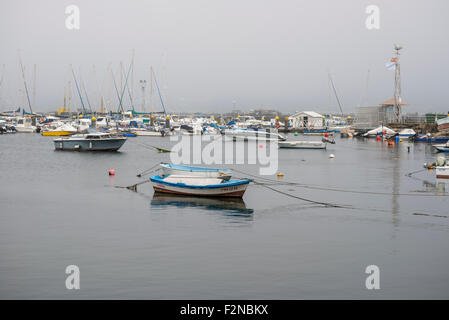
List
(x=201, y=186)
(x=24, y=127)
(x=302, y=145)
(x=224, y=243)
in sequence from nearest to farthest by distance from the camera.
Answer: (x=224, y=243) < (x=201, y=186) < (x=302, y=145) < (x=24, y=127)

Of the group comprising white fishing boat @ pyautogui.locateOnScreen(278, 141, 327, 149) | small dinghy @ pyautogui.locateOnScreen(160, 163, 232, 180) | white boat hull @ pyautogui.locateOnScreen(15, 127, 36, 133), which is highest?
white boat hull @ pyautogui.locateOnScreen(15, 127, 36, 133)

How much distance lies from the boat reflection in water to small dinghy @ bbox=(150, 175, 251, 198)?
288 millimetres

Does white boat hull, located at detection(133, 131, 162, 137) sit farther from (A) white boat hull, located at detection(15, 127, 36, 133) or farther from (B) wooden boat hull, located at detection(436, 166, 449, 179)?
(B) wooden boat hull, located at detection(436, 166, 449, 179)

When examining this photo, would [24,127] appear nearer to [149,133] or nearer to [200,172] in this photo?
[149,133]

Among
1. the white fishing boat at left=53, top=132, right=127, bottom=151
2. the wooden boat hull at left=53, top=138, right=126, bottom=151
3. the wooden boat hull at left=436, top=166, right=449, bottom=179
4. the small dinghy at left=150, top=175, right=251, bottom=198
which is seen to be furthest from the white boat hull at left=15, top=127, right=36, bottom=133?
the wooden boat hull at left=436, top=166, right=449, bottom=179

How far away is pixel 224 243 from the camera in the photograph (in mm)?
18609

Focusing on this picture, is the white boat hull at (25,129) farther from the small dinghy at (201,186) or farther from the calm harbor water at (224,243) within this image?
the small dinghy at (201,186)

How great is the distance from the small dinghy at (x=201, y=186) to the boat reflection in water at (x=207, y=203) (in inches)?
11.3

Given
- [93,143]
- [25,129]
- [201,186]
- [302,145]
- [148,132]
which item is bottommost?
[302,145]

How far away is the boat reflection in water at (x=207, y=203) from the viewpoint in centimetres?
2478

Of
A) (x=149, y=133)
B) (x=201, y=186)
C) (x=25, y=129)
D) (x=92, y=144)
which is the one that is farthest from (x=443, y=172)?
(x=25, y=129)

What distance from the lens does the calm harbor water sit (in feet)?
46.4

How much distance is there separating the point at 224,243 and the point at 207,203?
7.95m

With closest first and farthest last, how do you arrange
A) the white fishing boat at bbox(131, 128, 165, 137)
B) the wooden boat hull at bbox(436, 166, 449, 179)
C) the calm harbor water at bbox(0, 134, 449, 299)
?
the calm harbor water at bbox(0, 134, 449, 299) < the wooden boat hull at bbox(436, 166, 449, 179) < the white fishing boat at bbox(131, 128, 165, 137)
